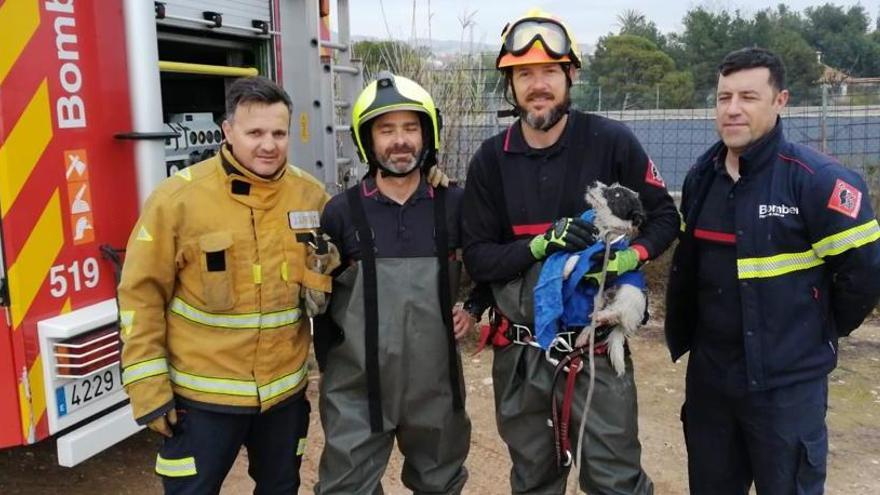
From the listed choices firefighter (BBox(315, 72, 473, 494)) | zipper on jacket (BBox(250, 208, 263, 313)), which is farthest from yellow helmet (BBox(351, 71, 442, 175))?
zipper on jacket (BBox(250, 208, 263, 313))

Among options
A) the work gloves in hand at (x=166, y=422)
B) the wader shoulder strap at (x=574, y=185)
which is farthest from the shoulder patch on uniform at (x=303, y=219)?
the wader shoulder strap at (x=574, y=185)

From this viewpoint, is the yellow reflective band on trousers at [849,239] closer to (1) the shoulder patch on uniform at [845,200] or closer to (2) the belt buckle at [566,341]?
(1) the shoulder patch on uniform at [845,200]

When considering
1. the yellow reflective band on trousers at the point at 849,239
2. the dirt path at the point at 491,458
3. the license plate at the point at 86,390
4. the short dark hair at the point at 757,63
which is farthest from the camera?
the dirt path at the point at 491,458

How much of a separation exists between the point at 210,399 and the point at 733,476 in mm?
1767

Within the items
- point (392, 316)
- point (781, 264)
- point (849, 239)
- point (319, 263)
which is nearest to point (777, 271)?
point (781, 264)

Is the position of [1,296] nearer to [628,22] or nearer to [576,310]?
[576,310]

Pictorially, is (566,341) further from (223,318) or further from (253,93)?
(253,93)

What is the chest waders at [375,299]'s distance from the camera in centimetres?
269

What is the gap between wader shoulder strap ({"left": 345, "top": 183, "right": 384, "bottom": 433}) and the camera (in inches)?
106

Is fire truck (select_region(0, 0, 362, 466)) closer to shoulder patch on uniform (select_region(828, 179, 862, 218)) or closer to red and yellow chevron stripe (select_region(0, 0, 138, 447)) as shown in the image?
red and yellow chevron stripe (select_region(0, 0, 138, 447))

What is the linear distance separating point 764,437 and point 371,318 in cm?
130

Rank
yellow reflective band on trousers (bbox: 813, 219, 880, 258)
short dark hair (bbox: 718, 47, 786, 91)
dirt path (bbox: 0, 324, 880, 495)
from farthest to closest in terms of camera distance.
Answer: dirt path (bbox: 0, 324, 880, 495), short dark hair (bbox: 718, 47, 786, 91), yellow reflective band on trousers (bbox: 813, 219, 880, 258)

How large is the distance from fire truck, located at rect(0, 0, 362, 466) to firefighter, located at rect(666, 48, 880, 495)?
6.78 feet

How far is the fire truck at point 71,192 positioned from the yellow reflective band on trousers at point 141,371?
471mm
